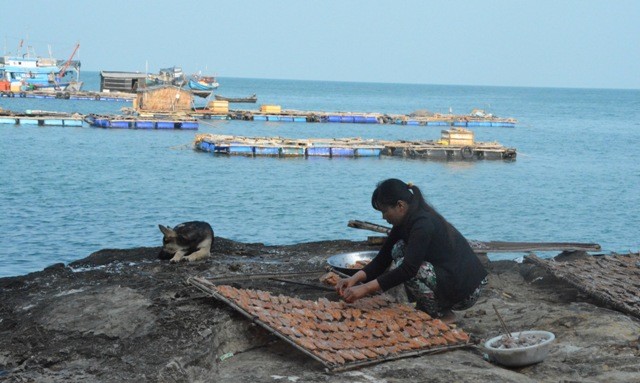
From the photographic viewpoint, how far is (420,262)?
19.5 ft

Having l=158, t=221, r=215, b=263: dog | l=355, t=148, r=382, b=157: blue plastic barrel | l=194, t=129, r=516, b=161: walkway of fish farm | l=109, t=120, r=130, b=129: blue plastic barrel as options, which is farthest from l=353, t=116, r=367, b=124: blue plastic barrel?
l=158, t=221, r=215, b=263: dog

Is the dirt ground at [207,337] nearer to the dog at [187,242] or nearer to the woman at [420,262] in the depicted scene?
the woman at [420,262]

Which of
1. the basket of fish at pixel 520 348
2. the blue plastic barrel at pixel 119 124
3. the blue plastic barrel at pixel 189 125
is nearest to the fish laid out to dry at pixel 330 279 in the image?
the basket of fish at pixel 520 348

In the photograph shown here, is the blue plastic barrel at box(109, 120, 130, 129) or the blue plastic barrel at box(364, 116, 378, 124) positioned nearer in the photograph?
the blue plastic barrel at box(109, 120, 130, 129)

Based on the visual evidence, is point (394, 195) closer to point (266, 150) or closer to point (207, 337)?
point (207, 337)

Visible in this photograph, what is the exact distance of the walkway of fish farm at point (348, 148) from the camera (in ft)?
115

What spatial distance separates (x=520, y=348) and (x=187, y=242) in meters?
4.30

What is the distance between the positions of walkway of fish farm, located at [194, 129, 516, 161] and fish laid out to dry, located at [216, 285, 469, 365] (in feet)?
93.7

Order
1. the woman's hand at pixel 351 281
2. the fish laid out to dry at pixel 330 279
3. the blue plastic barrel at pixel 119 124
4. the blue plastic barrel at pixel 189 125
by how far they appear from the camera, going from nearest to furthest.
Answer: the woman's hand at pixel 351 281, the fish laid out to dry at pixel 330 279, the blue plastic barrel at pixel 119 124, the blue plastic barrel at pixel 189 125

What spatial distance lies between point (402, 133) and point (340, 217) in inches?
1293

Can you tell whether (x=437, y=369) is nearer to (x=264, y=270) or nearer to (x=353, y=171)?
(x=264, y=270)

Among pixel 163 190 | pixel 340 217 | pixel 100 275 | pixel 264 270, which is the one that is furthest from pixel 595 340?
pixel 163 190

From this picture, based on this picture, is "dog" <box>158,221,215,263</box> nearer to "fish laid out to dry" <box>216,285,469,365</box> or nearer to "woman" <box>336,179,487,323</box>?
"fish laid out to dry" <box>216,285,469,365</box>

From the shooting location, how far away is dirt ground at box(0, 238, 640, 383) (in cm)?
541
